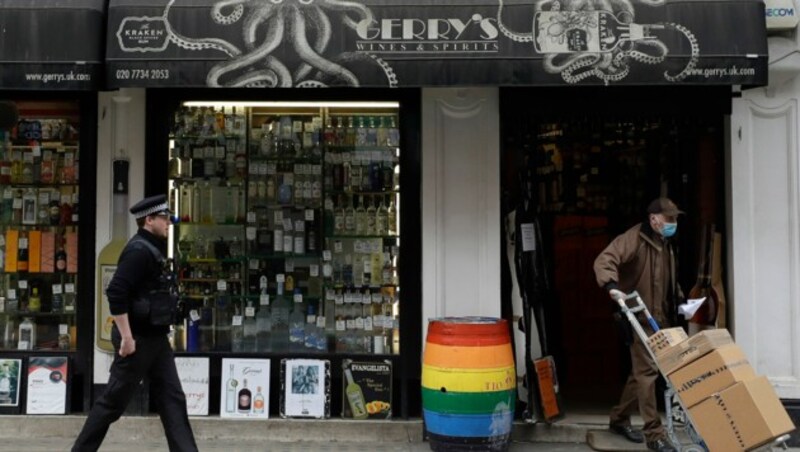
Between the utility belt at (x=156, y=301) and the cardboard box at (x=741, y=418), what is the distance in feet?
11.2

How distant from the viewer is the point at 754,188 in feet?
23.3

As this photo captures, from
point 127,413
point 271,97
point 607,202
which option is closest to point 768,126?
point 607,202

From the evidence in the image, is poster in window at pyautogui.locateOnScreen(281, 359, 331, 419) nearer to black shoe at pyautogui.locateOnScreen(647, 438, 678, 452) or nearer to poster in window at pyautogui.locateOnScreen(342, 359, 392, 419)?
poster in window at pyautogui.locateOnScreen(342, 359, 392, 419)

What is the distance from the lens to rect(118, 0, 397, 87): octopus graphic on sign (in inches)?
251

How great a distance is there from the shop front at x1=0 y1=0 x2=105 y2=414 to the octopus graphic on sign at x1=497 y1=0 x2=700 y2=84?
3.76 metres

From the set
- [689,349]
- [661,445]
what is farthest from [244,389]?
[689,349]

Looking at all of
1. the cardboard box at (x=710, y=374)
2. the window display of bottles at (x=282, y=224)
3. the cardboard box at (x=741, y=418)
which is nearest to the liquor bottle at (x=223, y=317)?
the window display of bottles at (x=282, y=224)

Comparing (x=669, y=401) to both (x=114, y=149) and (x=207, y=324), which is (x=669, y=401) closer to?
(x=207, y=324)

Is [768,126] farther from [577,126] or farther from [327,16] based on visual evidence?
[327,16]

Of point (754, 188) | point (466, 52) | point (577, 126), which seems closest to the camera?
point (466, 52)

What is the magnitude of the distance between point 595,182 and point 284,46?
4306 millimetres

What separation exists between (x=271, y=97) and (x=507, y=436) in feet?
11.2

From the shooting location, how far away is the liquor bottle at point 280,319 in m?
7.58

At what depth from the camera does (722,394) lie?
17.5 feet
